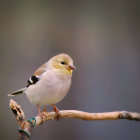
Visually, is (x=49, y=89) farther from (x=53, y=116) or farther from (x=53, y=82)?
(x=53, y=116)

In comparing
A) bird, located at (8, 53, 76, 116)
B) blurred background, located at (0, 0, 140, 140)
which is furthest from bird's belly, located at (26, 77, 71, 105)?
blurred background, located at (0, 0, 140, 140)

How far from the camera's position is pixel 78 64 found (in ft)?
3.99

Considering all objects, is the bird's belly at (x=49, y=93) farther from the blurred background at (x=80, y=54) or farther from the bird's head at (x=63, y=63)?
the blurred background at (x=80, y=54)

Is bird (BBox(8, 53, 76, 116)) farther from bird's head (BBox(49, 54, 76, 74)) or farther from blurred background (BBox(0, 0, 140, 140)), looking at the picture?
blurred background (BBox(0, 0, 140, 140))

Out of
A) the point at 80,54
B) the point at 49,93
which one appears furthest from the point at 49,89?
the point at 80,54

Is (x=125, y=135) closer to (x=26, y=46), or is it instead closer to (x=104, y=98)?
(x=104, y=98)

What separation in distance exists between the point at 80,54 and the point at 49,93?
0.46m

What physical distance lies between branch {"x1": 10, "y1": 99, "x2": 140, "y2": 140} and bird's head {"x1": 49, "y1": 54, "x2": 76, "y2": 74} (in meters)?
0.15

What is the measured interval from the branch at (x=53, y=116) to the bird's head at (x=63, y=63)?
15cm

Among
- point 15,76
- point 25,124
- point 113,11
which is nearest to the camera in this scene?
point 25,124

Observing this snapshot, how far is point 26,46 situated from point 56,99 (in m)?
0.61

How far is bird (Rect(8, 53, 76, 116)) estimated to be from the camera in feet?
2.63

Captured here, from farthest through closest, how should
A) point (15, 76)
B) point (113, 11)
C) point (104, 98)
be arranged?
point (15, 76), point (113, 11), point (104, 98)

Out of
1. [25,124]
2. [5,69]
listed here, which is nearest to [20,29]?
[5,69]
